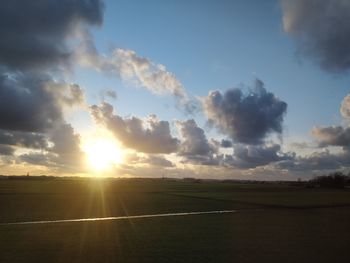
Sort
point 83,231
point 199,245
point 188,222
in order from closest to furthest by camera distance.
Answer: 1. point 199,245
2. point 83,231
3. point 188,222

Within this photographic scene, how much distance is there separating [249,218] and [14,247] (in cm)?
2267

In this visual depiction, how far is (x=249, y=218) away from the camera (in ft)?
128

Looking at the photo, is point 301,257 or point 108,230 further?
point 108,230

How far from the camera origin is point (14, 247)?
72.6ft

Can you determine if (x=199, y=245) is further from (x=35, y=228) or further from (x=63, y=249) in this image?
(x=35, y=228)

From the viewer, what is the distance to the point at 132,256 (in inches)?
800

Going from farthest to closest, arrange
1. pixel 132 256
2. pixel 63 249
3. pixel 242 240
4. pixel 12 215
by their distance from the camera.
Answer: pixel 12 215 → pixel 242 240 → pixel 63 249 → pixel 132 256

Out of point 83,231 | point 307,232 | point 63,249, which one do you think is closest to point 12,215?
point 83,231

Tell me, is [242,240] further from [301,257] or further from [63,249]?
[63,249]

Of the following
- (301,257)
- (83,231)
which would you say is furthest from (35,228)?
(301,257)

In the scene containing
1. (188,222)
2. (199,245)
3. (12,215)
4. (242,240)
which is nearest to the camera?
(199,245)

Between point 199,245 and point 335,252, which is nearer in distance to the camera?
point 335,252

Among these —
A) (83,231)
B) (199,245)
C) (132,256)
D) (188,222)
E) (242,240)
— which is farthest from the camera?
(188,222)

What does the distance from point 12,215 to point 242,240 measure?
2288 centimetres
